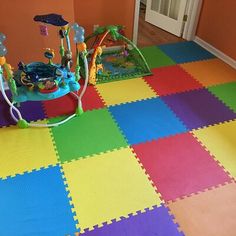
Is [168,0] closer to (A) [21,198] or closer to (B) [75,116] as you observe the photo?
(B) [75,116]

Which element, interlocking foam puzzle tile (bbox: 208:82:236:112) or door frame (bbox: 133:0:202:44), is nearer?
interlocking foam puzzle tile (bbox: 208:82:236:112)

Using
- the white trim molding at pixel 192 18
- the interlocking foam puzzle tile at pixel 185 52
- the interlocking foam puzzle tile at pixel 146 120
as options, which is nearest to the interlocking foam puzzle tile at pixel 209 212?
the interlocking foam puzzle tile at pixel 146 120

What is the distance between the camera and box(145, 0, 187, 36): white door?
3.56m

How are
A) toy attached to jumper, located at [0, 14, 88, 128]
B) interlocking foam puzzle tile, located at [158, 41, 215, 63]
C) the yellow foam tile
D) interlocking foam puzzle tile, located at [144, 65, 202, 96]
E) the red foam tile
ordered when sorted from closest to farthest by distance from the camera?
the red foam tile, toy attached to jumper, located at [0, 14, 88, 128], the yellow foam tile, interlocking foam puzzle tile, located at [144, 65, 202, 96], interlocking foam puzzle tile, located at [158, 41, 215, 63]

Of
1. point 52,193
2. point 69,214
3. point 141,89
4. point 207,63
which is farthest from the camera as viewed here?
point 207,63

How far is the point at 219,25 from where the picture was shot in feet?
10.5

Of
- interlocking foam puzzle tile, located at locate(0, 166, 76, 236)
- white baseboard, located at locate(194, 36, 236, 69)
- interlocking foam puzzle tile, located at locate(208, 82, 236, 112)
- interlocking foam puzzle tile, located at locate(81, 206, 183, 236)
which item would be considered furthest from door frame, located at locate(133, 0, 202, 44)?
interlocking foam puzzle tile, located at locate(81, 206, 183, 236)

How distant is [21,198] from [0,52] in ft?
3.08

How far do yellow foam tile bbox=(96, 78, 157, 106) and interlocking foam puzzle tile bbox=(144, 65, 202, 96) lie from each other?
9 cm

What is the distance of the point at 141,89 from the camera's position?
274cm

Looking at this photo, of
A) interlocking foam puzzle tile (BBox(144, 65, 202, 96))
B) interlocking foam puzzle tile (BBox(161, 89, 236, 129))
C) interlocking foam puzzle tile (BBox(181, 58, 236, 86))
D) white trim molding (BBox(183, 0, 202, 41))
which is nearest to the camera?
interlocking foam puzzle tile (BBox(161, 89, 236, 129))

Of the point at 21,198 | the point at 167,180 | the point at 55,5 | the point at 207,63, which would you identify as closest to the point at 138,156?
the point at 167,180

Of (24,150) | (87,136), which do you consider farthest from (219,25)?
(24,150)

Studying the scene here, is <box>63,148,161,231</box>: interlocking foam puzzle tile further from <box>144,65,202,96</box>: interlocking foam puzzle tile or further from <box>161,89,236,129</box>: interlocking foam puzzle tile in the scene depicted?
<box>144,65,202,96</box>: interlocking foam puzzle tile
